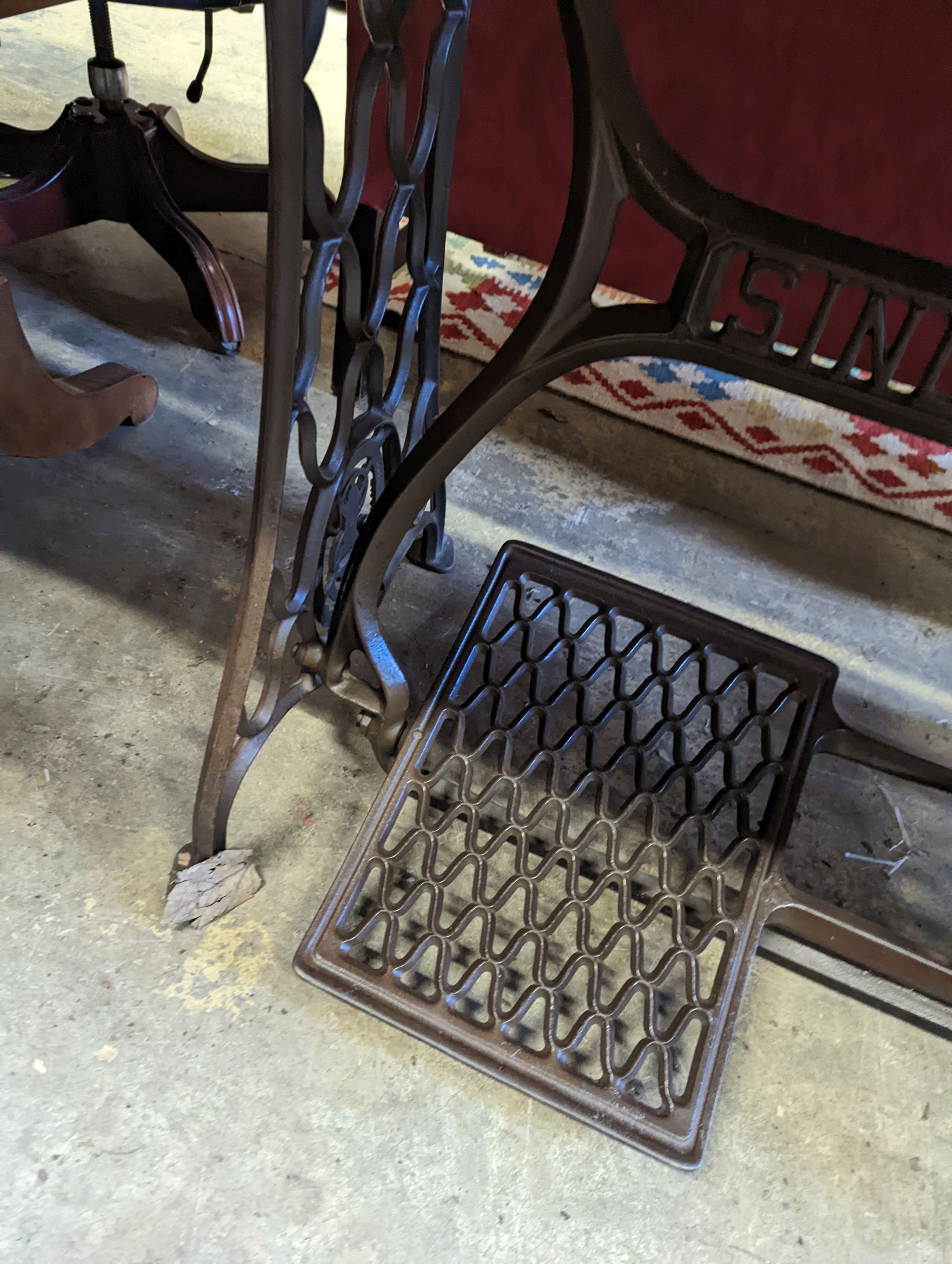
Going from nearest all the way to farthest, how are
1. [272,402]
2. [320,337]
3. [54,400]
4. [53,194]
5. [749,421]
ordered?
[272,402]
[320,337]
[54,400]
[53,194]
[749,421]

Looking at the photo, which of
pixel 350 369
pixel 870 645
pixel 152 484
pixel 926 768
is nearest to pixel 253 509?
pixel 350 369

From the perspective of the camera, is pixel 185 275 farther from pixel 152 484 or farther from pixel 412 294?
pixel 412 294

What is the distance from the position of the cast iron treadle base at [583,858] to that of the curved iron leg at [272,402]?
17 centimetres

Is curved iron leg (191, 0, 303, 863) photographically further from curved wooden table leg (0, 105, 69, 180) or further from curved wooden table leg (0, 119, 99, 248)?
curved wooden table leg (0, 105, 69, 180)

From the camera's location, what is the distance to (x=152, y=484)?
1.47 m

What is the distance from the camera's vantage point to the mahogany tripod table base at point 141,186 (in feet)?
5.47

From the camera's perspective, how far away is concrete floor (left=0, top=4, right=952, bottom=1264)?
825 millimetres

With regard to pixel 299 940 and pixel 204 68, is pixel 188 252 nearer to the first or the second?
A: pixel 204 68

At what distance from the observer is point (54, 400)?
1334 millimetres

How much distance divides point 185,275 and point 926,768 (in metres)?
1.50

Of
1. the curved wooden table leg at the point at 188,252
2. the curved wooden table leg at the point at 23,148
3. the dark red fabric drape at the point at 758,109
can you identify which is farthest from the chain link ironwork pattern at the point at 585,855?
the curved wooden table leg at the point at 23,148

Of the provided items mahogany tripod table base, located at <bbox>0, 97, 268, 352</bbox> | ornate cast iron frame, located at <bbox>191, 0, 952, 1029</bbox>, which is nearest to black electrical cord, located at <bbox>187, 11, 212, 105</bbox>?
mahogany tripod table base, located at <bbox>0, 97, 268, 352</bbox>

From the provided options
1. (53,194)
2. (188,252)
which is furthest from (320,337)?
(53,194)

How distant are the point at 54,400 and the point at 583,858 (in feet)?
3.23
